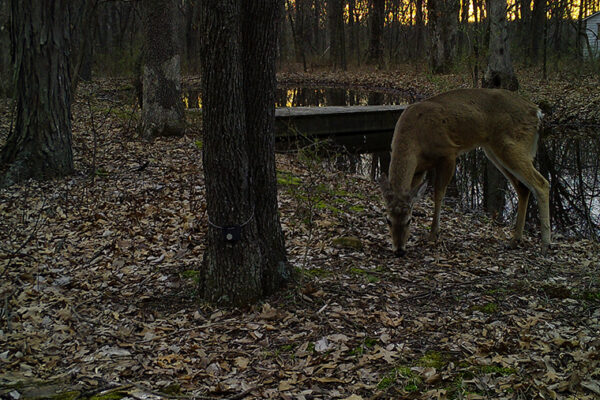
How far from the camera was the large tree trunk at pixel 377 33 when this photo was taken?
33719 mm

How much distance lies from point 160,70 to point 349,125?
625cm

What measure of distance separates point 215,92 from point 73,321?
2.41 meters

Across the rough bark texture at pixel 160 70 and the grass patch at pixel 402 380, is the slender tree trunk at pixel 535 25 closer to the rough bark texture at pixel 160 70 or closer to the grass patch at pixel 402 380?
the rough bark texture at pixel 160 70

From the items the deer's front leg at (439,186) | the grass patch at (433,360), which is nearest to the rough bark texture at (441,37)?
the deer's front leg at (439,186)

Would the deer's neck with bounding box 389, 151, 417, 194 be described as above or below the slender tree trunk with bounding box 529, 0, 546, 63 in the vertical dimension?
below

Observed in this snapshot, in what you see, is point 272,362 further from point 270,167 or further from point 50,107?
point 50,107

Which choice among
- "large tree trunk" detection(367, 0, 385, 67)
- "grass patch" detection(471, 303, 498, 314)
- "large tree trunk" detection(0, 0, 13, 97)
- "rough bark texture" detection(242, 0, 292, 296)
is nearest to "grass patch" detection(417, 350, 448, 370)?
"grass patch" detection(471, 303, 498, 314)

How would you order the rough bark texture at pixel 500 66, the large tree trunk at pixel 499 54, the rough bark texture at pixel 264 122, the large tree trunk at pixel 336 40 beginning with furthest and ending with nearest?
the large tree trunk at pixel 336 40
the rough bark texture at pixel 500 66
the large tree trunk at pixel 499 54
the rough bark texture at pixel 264 122

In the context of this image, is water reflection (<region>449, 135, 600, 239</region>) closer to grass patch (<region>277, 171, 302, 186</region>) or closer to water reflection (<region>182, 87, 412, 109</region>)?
grass patch (<region>277, 171, 302, 186</region>)

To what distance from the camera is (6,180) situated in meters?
8.35

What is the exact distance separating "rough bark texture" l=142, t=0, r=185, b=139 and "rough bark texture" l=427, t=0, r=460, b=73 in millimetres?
19809

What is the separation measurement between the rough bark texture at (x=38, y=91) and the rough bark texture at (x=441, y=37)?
903 inches

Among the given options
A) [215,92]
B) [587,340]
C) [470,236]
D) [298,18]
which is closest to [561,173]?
[470,236]

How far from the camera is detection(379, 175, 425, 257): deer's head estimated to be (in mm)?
6828
